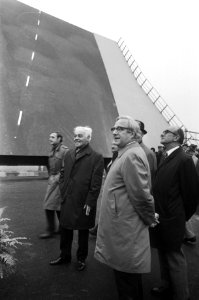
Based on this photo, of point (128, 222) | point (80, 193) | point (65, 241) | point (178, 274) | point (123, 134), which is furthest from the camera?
point (65, 241)

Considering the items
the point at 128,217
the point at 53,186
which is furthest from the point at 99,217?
the point at 53,186

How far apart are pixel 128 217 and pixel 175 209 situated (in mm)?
617

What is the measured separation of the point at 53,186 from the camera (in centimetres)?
450

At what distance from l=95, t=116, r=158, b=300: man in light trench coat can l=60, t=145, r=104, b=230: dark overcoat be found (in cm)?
102

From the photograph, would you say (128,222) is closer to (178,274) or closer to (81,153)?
(178,274)

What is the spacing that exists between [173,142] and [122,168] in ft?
2.87

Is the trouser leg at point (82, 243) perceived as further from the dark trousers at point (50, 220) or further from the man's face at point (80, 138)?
the dark trousers at point (50, 220)

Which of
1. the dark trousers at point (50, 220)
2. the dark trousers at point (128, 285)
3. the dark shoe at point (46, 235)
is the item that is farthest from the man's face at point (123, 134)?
the dark shoe at point (46, 235)

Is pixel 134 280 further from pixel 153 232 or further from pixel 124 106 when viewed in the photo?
pixel 124 106

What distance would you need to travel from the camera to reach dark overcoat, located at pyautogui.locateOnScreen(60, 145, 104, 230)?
3.36 meters

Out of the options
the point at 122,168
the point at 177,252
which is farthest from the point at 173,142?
the point at 177,252

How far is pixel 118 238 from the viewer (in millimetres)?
2227

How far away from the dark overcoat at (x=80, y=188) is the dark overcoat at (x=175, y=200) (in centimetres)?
92

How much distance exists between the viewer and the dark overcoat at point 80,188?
336cm
